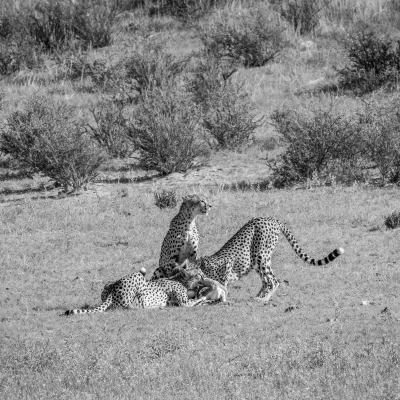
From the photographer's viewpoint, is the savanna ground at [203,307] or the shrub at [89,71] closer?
the savanna ground at [203,307]

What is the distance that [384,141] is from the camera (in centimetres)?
1942

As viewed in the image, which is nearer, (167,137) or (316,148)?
(316,148)

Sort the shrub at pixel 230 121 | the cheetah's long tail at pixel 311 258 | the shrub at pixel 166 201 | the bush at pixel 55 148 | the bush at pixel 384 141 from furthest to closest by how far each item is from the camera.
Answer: the shrub at pixel 230 121
the bush at pixel 55 148
the bush at pixel 384 141
the shrub at pixel 166 201
the cheetah's long tail at pixel 311 258

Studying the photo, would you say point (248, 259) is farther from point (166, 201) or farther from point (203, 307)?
point (166, 201)

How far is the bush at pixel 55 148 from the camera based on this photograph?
64.1 feet

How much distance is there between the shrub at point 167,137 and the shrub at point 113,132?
28.1 inches

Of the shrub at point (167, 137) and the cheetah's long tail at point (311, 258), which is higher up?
the cheetah's long tail at point (311, 258)

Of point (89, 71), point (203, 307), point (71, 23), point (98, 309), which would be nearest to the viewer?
point (98, 309)

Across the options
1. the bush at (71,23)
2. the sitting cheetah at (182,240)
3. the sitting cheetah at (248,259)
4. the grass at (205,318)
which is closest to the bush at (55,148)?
the grass at (205,318)

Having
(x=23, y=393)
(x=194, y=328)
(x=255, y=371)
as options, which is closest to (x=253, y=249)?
(x=194, y=328)

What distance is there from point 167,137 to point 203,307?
7.95 metres

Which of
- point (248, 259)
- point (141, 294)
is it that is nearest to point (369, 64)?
point (248, 259)

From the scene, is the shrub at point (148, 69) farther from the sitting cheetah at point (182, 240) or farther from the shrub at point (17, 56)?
the sitting cheetah at point (182, 240)

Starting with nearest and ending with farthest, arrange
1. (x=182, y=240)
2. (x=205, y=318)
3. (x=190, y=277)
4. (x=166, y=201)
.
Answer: (x=205, y=318) < (x=190, y=277) < (x=182, y=240) < (x=166, y=201)
